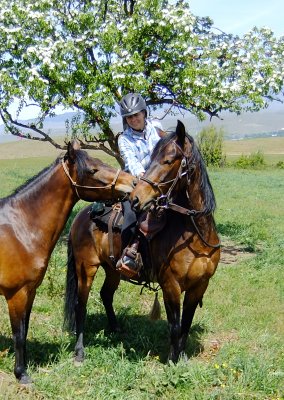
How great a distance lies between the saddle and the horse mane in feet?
1.61

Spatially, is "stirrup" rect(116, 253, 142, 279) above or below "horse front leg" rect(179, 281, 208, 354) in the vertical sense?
above

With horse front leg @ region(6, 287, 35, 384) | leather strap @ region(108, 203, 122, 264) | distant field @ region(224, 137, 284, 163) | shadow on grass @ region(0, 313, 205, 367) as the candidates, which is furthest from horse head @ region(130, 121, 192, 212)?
distant field @ region(224, 137, 284, 163)

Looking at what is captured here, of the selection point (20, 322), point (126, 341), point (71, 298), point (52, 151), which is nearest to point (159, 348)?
point (126, 341)

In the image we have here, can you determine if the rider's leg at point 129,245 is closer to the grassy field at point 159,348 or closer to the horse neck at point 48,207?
the horse neck at point 48,207

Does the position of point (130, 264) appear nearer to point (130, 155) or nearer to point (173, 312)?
point (173, 312)

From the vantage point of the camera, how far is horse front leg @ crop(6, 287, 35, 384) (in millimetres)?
4645

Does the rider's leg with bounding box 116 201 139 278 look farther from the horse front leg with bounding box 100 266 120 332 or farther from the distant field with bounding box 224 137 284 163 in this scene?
the distant field with bounding box 224 137 284 163

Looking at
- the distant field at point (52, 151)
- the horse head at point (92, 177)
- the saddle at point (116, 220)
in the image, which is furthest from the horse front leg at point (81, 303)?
the distant field at point (52, 151)

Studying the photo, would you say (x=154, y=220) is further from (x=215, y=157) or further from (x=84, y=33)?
(x=215, y=157)

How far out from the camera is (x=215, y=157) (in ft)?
145

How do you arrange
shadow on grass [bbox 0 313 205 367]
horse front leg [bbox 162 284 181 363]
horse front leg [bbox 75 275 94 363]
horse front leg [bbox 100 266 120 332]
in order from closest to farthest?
1. horse front leg [bbox 162 284 181 363]
2. shadow on grass [bbox 0 313 205 367]
3. horse front leg [bbox 75 275 94 363]
4. horse front leg [bbox 100 266 120 332]

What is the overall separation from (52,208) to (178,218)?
4.50 ft

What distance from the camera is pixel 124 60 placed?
31.0 feet

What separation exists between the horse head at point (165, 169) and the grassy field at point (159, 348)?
6.19 ft
